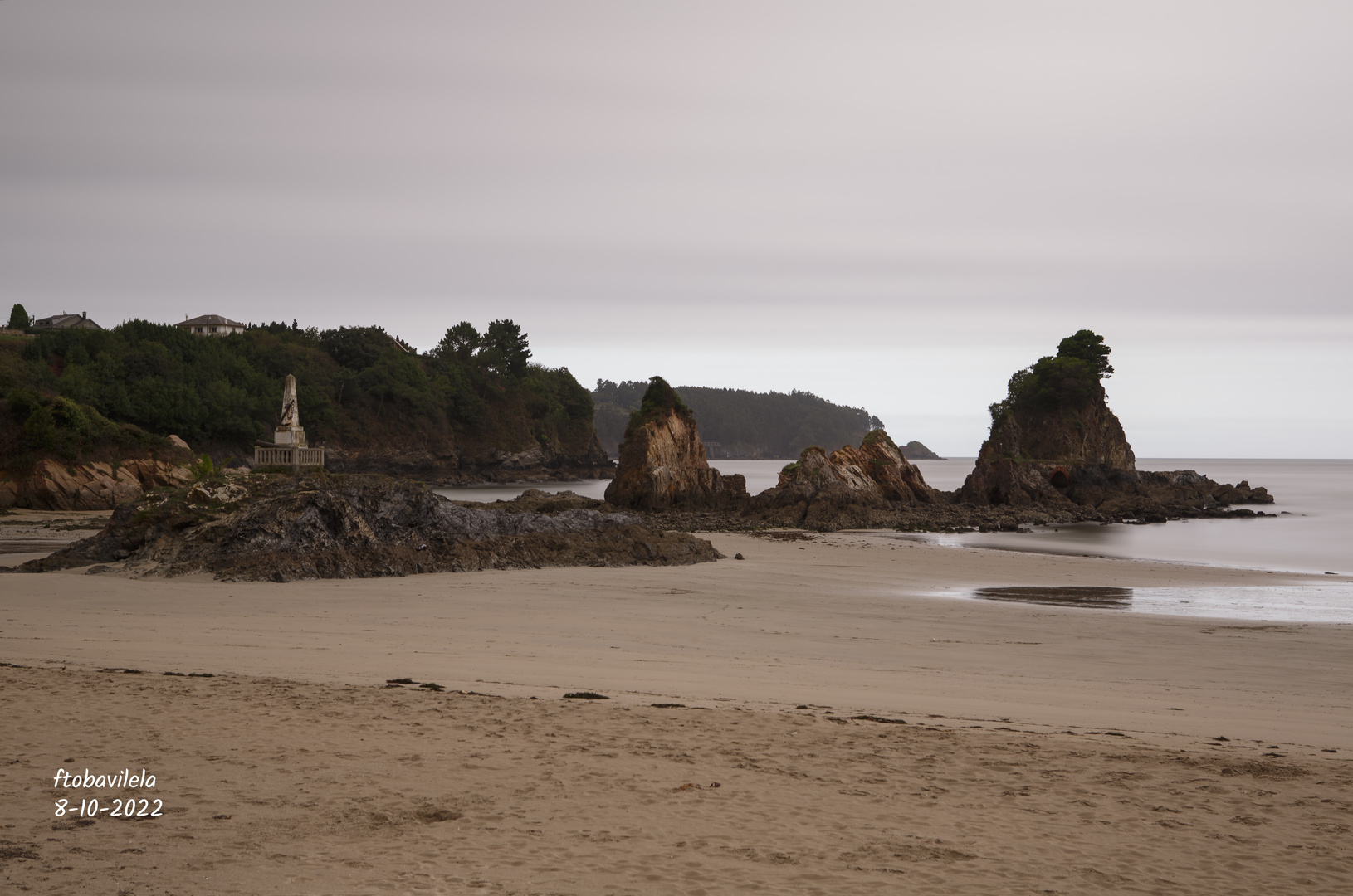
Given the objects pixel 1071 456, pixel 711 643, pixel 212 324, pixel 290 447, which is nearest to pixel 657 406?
pixel 290 447

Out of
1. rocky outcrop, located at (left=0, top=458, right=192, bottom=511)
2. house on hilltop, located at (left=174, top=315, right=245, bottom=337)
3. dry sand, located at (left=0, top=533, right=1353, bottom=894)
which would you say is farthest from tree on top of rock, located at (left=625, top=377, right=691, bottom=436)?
house on hilltop, located at (left=174, top=315, right=245, bottom=337)

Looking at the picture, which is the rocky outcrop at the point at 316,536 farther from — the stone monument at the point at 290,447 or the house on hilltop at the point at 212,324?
the house on hilltop at the point at 212,324

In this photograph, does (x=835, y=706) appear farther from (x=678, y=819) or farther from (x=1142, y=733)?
(x=678, y=819)

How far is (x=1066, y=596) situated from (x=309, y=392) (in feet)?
248

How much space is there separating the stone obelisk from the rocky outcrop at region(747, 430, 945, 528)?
17701 mm

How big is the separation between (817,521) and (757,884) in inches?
1193

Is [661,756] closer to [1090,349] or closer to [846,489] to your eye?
[846,489]

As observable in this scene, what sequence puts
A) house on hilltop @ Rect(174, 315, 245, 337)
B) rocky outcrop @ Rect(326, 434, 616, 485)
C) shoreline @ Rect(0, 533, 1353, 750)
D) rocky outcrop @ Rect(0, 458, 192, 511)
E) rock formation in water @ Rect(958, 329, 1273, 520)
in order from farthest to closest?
house on hilltop @ Rect(174, 315, 245, 337) → rocky outcrop @ Rect(326, 434, 616, 485) → rock formation in water @ Rect(958, 329, 1273, 520) → rocky outcrop @ Rect(0, 458, 192, 511) → shoreline @ Rect(0, 533, 1353, 750)

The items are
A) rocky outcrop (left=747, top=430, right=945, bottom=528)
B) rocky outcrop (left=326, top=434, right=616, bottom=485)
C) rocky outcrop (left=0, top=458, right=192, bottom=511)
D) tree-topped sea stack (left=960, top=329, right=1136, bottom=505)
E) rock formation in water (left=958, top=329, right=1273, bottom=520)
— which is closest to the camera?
rocky outcrop (left=0, top=458, right=192, bottom=511)

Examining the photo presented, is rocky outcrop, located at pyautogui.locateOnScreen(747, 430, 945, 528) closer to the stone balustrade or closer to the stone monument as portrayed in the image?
the stone balustrade

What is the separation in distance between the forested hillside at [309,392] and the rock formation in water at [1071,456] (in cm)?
4225

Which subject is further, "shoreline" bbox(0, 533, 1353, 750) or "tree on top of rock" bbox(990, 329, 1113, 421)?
"tree on top of rock" bbox(990, 329, 1113, 421)

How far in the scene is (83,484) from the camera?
105 feet

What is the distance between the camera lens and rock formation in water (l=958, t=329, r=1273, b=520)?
46.2 metres
